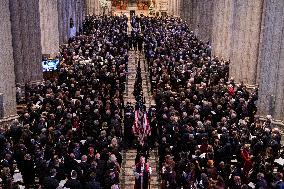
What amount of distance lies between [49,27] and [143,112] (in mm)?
11857

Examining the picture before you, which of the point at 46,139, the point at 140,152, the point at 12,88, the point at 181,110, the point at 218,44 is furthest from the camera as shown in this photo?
the point at 218,44

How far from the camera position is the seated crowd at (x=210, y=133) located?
12.0m

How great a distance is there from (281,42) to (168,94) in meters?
4.78

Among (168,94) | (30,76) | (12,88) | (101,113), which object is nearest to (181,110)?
(168,94)

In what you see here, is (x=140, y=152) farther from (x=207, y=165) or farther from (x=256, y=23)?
(x=256, y=23)

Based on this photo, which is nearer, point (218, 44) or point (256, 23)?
point (256, 23)

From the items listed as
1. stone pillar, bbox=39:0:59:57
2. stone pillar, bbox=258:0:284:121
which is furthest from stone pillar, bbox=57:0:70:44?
stone pillar, bbox=258:0:284:121

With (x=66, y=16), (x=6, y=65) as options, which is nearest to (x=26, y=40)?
(x=6, y=65)

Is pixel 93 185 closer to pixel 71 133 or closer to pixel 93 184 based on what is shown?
pixel 93 184

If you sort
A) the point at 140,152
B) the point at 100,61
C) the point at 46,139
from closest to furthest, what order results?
the point at 46,139 < the point at 140,152 < the point at 100,61

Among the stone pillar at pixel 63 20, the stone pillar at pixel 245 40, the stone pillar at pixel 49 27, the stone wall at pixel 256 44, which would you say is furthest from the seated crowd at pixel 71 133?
the stone pillar at pixel 63 20

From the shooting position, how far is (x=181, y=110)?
17031 millimetres

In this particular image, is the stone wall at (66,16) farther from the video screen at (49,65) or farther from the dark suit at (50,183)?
the dark suit at (50,183)

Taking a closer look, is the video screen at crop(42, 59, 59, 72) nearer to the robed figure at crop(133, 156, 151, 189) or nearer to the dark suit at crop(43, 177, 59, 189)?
the robed figure at crop(133, 156, 151, 189)
